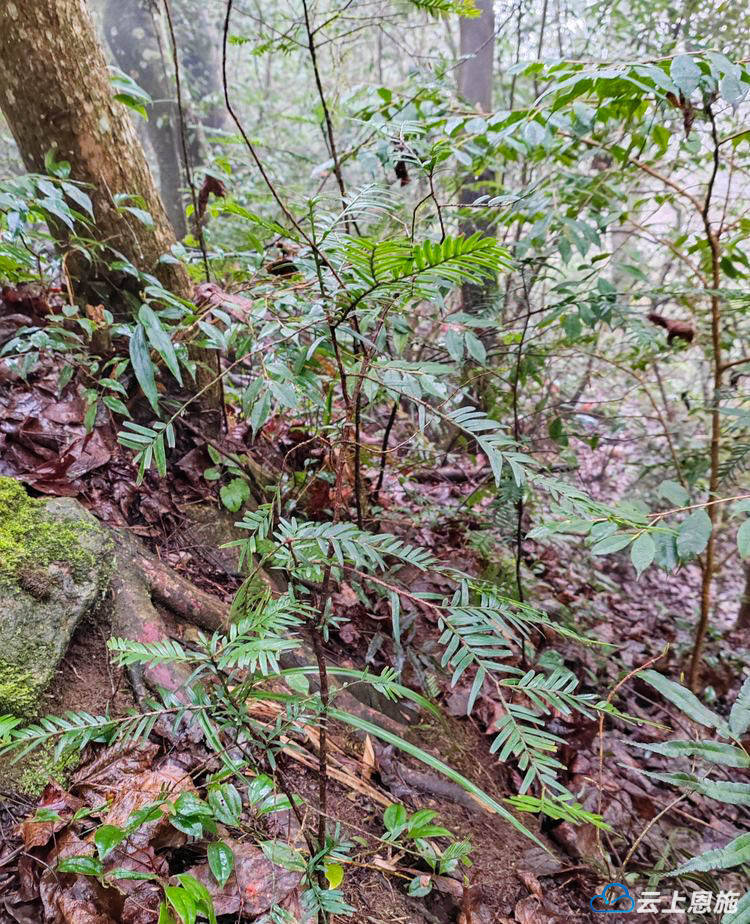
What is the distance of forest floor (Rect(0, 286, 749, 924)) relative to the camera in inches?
48.1

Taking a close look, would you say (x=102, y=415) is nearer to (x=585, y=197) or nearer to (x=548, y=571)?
(x=585, y=197)

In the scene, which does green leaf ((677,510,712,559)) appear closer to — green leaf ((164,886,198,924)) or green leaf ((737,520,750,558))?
green leaf ((737,520,750,558))

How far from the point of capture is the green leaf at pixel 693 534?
49.3 inches

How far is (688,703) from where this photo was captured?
1064 millimetres

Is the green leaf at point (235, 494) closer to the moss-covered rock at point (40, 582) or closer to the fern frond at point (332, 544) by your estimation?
the moss-covered rock at point (40, 582)

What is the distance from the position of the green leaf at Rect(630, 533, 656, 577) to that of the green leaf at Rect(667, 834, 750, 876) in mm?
479

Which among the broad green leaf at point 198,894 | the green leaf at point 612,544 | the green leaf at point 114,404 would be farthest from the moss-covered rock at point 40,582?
the green leaf at point 612,544

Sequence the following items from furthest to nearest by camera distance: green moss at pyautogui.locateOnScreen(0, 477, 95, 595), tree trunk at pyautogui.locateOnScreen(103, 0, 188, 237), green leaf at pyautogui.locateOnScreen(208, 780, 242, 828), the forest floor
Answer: tree trunk at pyautogui.locateOnScreen(103, 0, 188, 237) → green moss at pyautogui.locateOnScreen(0, 477, 95, 595) → the forest floor → green leaf at pyautogui.locateOnScreen(208, 780, 242, 828)

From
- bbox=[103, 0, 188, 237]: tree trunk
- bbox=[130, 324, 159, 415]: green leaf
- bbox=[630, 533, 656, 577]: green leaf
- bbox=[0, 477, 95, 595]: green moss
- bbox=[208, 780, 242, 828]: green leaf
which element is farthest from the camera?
bbox=[103, 0, 188, 237]: tree trunk

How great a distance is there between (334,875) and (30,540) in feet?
3.65

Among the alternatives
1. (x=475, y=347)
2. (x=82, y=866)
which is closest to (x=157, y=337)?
(x=475, y=347)

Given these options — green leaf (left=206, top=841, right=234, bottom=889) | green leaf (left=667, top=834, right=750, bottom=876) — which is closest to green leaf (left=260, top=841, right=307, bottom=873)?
green leaf (left=206, top=841, right=234, bottom=889)

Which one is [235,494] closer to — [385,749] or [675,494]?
[385,749]

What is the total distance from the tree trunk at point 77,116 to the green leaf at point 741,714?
7.34 feet
